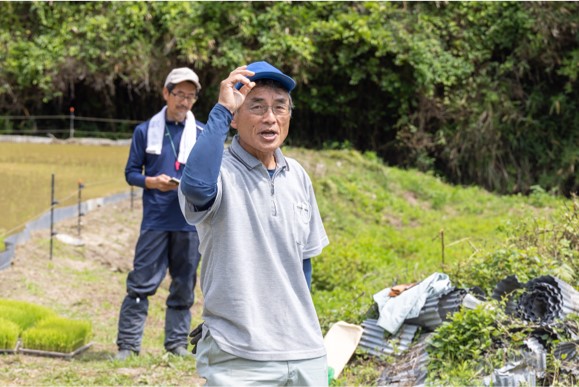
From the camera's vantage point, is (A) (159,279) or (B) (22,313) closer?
(A) (159,279)

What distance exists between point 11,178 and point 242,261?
1110 cm

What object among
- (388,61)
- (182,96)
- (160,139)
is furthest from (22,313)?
(388,61)

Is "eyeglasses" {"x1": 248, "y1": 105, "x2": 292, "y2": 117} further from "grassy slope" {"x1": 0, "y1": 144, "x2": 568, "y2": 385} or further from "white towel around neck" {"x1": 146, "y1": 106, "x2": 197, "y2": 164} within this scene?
"white towel around neck" {"x1": 146, "y1": 106, "x2": 197, "y2": 164}

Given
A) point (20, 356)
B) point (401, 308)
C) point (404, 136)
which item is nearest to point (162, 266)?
point (20, 356)

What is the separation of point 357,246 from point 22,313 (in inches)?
205

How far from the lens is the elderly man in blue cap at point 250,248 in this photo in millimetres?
2930

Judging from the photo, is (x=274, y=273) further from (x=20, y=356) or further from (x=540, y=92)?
(x=540, y=92)

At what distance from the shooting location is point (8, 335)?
18.7ft

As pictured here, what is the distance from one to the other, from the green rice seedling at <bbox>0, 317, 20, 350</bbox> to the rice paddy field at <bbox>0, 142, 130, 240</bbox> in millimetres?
3690

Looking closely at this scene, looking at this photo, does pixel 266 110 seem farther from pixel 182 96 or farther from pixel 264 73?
pixel 182 96

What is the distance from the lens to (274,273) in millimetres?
Result: 3006

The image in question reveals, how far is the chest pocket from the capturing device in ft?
10.3

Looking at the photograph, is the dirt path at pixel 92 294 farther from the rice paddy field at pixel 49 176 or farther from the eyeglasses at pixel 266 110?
the eyeglasses at pixel 266 110

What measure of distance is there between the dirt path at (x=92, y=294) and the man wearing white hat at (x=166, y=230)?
23cm
